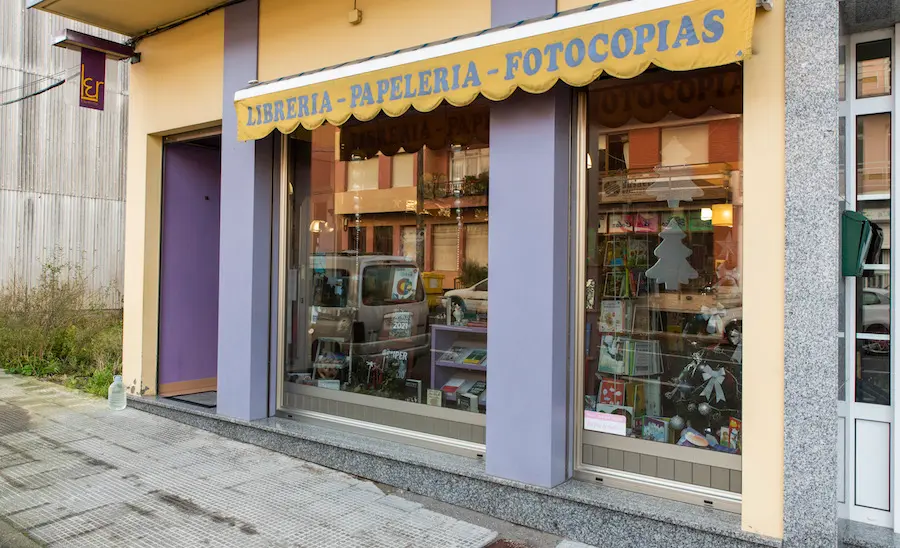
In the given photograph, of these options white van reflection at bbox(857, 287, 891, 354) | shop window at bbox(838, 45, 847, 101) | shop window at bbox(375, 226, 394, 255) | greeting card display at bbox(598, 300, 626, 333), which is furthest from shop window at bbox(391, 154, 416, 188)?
white van reflection at bbox(857, 287, 891, 354)

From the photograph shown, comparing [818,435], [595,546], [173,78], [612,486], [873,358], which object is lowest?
[595,546]

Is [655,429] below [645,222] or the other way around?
below

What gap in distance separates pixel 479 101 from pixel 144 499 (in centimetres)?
391

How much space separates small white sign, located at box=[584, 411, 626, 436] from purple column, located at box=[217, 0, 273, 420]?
3.36m

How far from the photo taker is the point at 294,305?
632 centimetres

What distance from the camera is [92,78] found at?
7.33 metres

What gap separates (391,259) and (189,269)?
123 inches

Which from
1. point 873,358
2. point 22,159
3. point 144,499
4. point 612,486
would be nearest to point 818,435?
point 873,358

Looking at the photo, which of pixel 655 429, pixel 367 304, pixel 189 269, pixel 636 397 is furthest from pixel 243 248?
pixel 655 429

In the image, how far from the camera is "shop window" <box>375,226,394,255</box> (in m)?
6.12

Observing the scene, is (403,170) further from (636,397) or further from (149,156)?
(149,156)

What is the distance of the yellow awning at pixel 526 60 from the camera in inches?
130

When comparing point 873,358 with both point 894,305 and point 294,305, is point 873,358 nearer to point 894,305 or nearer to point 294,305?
point 894,305

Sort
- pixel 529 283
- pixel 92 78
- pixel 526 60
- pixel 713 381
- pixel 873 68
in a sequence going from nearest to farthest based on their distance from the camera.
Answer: pixel 873 68 → pixel 526 60 → pixel 713 381 → pixel 529 283 → pixel 92 78
